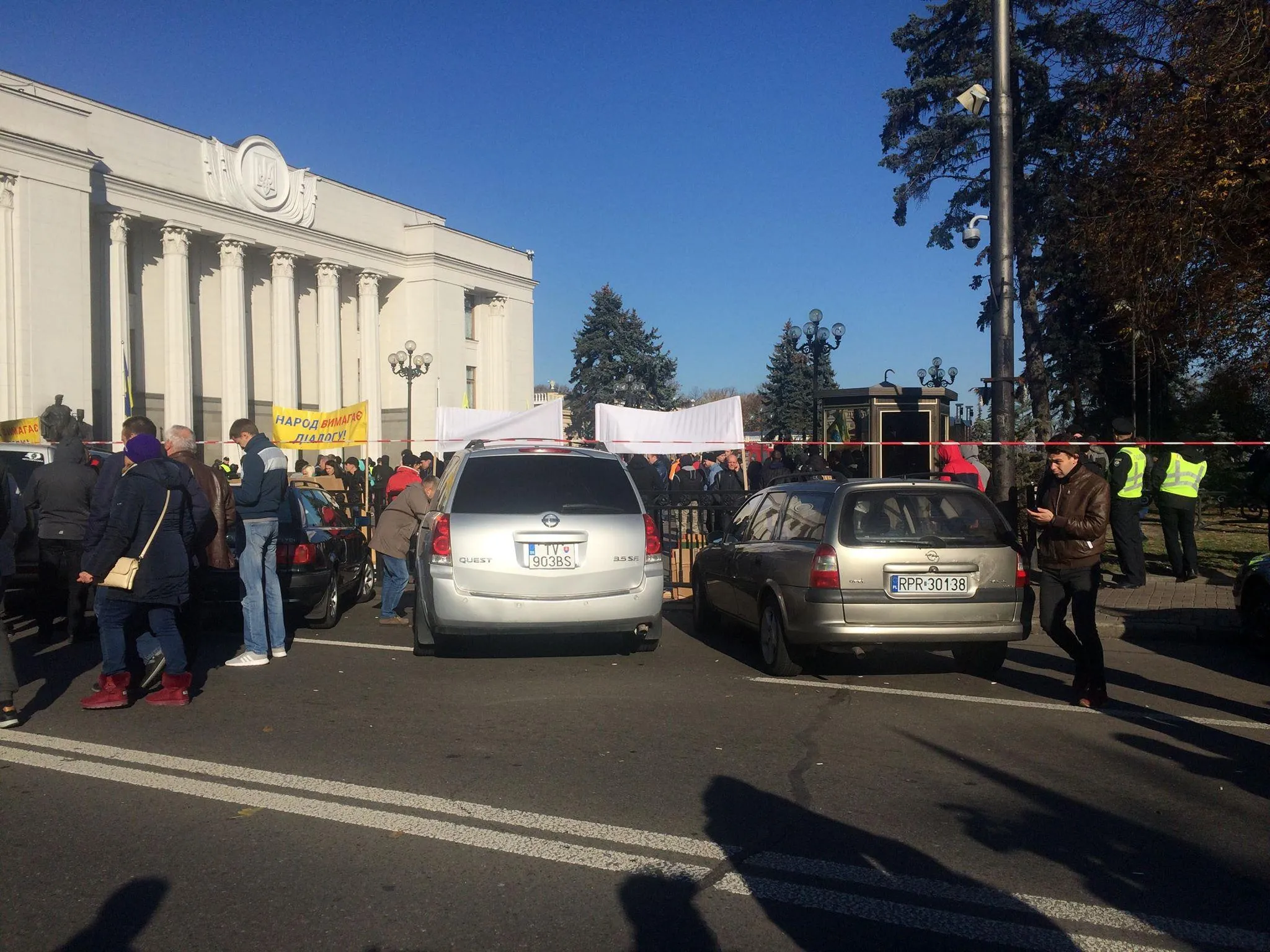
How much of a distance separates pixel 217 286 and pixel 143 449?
41.9 m

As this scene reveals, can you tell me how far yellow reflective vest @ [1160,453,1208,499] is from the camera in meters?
12.9

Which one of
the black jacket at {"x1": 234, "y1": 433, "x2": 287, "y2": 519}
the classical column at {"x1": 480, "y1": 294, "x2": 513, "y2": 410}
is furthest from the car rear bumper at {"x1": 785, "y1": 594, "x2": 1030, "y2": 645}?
the classical column at {"x1": 480, "y1": 294, "x2": 513, "y2": 410}

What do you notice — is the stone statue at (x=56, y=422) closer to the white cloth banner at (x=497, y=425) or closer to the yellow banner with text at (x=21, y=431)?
the white cloth banner at (x=497, y=425)

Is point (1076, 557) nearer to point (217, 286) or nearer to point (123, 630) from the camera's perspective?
point (123, 630)

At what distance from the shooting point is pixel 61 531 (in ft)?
33.0

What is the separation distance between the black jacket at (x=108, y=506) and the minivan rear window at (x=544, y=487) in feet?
5.91

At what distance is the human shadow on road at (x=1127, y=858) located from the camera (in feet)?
12.8

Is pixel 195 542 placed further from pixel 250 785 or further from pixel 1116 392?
pixel 1116 392

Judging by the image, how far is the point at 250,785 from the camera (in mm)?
5418

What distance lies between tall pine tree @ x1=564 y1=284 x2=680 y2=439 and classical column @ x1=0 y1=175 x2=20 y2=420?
46.2 metres

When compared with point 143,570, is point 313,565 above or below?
below

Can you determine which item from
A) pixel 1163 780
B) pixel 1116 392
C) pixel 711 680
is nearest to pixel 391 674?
pixel 711 680

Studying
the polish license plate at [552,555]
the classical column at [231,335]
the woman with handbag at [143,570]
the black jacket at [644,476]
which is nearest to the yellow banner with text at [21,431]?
the black jacket at [644,476]

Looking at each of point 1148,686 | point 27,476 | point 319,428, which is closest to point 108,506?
point 27,476
